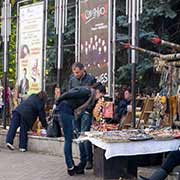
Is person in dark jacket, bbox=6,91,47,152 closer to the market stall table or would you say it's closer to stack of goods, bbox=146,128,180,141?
the market stall table

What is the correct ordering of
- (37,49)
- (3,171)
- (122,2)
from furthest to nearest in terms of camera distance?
1. (122,2)
2. (37,49)
3. (3,171)

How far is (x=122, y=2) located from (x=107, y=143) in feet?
25.2

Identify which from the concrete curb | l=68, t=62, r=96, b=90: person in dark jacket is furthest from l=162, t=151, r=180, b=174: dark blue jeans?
the concrete curb

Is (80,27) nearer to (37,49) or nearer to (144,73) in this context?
(37,49)

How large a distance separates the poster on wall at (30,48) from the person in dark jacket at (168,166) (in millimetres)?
6119

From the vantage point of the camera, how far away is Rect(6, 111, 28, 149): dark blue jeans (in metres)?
13.1

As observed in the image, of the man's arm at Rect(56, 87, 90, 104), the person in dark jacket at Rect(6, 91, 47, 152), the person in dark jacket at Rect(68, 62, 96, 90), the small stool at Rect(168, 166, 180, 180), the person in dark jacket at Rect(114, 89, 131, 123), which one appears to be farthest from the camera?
the person in dark jacket at Rect(6, 91, 47, 152)

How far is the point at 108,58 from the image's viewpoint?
1196cm

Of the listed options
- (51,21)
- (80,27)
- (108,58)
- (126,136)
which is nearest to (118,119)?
(108,58)

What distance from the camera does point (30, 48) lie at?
14422 mm

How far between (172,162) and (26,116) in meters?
5.53

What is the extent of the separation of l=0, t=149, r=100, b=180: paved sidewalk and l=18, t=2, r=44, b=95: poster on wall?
6.32 ft

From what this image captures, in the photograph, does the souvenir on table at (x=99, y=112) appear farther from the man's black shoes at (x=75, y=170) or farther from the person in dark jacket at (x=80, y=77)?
the man's black shoes at (x=75, y=170)

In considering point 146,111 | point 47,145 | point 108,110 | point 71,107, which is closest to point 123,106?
point 108,110
